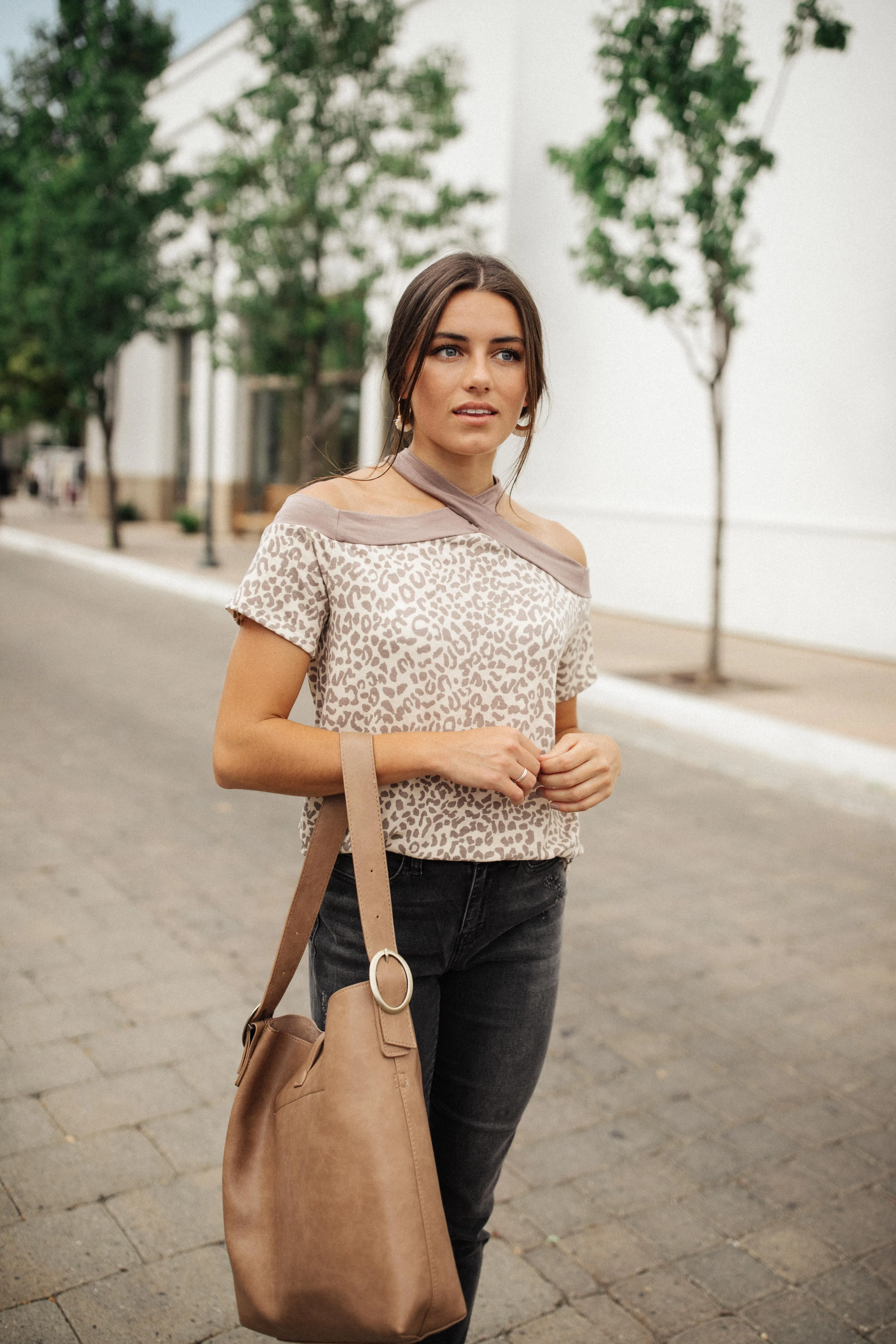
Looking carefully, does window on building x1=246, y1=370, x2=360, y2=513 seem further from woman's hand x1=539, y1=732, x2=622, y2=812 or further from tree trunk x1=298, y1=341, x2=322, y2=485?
woman's hand x1=539, y1=732, x2=622, y2=812

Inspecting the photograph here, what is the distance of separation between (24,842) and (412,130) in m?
12.4

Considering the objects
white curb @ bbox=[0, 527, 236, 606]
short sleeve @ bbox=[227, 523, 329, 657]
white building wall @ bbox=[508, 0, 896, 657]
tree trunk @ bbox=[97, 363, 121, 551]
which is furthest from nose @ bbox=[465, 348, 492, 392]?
tree trunk @ bbox=[97, 363, 121, 551]

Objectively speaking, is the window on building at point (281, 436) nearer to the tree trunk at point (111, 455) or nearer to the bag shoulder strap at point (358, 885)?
the tree trunk at point (111, 455)

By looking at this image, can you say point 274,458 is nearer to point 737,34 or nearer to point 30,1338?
point 737,34

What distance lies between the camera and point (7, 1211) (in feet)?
9.06

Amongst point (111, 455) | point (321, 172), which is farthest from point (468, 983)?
point (111, 455)

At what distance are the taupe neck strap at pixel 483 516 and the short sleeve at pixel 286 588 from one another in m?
0.24

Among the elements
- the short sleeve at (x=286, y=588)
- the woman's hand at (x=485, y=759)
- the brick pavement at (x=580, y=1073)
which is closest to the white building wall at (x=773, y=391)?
the brick pavement at (x=580, y=1073)

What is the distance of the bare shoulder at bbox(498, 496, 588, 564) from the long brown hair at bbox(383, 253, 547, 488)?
0.64 feet

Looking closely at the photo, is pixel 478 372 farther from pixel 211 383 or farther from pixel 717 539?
pixel 211 383

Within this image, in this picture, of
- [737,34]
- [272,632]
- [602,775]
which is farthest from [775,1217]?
[737,34]

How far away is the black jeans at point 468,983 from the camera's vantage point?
1796 mm

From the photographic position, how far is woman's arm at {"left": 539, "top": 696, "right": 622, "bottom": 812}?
5.80 ft

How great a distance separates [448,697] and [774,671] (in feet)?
32.9
